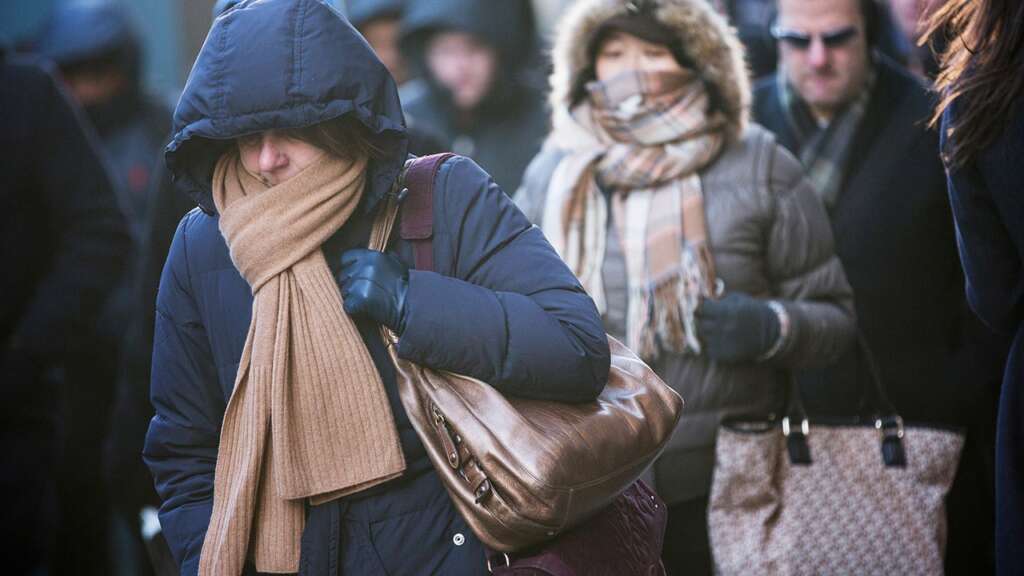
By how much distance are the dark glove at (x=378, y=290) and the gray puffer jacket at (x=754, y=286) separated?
56.9 inches

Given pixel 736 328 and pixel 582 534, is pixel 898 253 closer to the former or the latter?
pixel 736 328

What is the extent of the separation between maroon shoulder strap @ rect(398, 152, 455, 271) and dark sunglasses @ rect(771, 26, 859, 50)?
2301mm

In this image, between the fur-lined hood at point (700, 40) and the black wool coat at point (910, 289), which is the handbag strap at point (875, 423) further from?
the fur-lined hood at point (700, 40)

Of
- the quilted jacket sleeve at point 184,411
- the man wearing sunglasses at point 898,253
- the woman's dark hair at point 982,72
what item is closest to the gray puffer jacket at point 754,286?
the man wearing sunglasses at point 898,253

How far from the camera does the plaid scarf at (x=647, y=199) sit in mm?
4008

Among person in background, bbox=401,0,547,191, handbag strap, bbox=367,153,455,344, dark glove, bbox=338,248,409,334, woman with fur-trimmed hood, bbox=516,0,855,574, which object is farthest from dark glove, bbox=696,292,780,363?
person in background, bbox=401,0,547,191

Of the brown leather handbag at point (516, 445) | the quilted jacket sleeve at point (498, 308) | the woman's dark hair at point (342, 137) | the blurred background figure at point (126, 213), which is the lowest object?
the blurred background figure at point (126, 213)

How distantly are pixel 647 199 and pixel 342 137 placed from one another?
58.1 inches

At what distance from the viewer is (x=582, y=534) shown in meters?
2.74

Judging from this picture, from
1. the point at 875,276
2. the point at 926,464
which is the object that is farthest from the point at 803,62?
the point at 926,464

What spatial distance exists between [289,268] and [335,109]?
12.0 inches

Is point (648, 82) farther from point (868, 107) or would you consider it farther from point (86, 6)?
point (86, 6)

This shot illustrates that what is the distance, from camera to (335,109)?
2.70 meters

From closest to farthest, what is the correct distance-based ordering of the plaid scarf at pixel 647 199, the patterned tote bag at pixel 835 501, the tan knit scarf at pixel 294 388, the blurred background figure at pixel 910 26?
1. the tan knit scarf at pixel 294 388
2. the patterned tote bag at pixel 835 501
3. the plaid scarf at pixel 647 199
4. the blurred background figure at pixel 910 26
